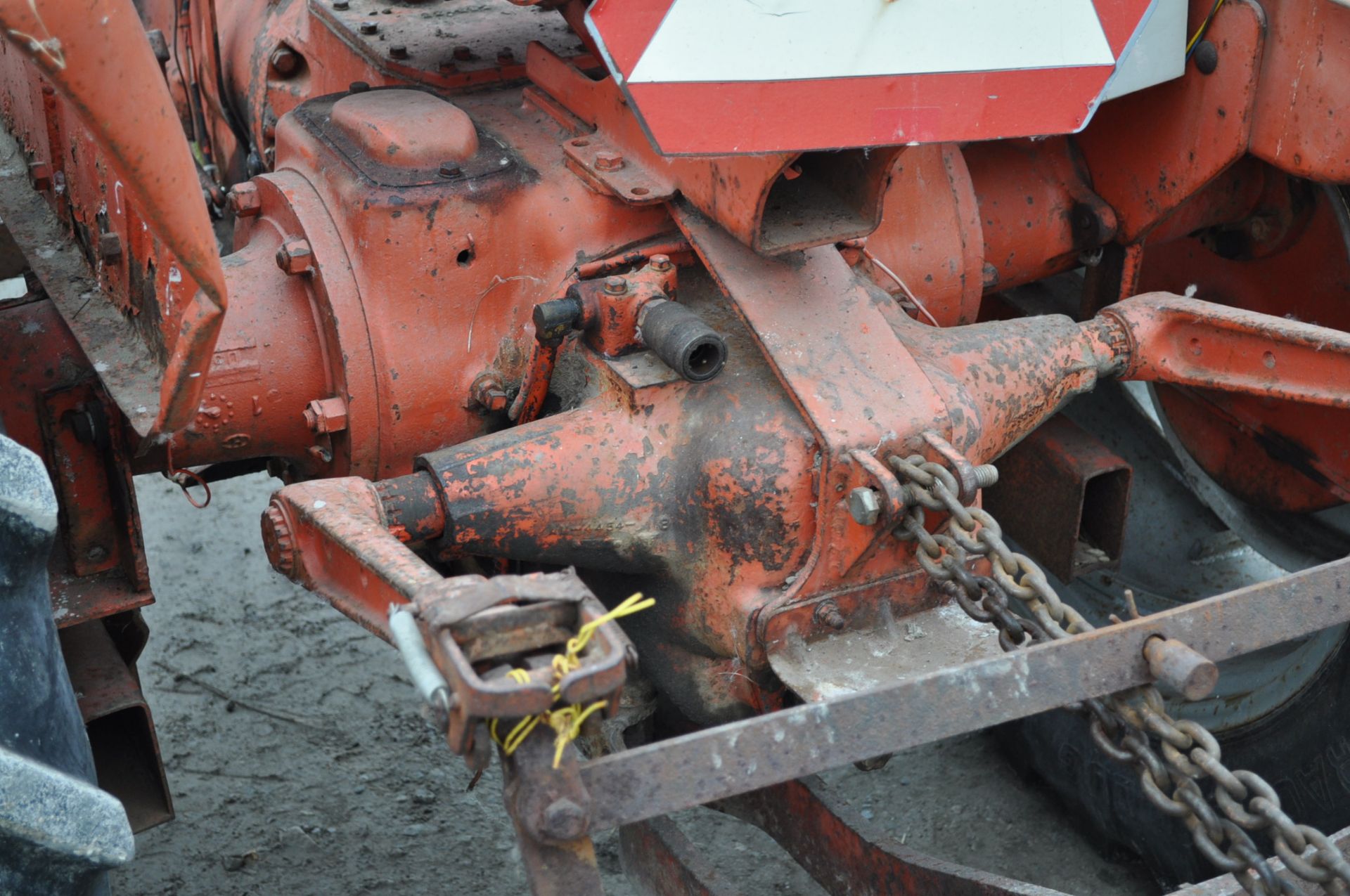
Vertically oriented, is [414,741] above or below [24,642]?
below

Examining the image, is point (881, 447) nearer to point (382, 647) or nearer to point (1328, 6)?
point (1328, 6)

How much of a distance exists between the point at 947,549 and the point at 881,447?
0.56 feet

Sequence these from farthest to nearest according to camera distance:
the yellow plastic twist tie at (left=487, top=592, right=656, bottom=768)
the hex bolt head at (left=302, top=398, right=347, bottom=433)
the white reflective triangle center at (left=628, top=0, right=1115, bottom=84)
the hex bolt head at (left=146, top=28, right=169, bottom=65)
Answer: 1. the hex bolt head at (left=146, top=28, right=169, bottom=65)
2. the hex bolt head at (left=302, top=398, right=347, bottom=433)
3. the white reflective triangle center at (left=628, top=0, right=1115, bottom=84)
4. the yellow plastic twist tie at (left=487, top=592, right=656, bottom=768)

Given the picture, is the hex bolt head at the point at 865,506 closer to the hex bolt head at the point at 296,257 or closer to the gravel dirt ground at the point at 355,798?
the hex bolt head at the point at 296,257

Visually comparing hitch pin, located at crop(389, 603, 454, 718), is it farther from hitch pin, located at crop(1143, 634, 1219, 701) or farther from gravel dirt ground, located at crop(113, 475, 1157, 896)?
gravel dirt ground, located at crop(113, 475, 1157, 896)

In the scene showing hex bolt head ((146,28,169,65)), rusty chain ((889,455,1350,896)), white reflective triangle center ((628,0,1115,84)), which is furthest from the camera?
hex bolt head ((146,28,169,65))

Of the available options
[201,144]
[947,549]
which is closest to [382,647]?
[201,144]

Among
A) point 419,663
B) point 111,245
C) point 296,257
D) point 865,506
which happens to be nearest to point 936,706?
point 865,506

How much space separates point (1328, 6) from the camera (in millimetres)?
2158

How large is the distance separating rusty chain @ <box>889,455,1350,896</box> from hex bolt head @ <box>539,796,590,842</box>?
2.02 ft

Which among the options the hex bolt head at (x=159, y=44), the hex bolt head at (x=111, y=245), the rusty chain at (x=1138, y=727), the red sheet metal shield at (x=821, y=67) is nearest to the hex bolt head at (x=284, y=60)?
the hex bolt head at (x=159, y=44)

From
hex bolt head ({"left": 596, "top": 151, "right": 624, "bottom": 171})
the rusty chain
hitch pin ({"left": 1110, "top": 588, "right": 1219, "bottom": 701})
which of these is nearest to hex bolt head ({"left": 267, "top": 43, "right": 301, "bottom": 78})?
hex bolt head ({"left": 596, "top": 151, "right": 624, "bottom": 171})

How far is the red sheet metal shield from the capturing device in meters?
1.77

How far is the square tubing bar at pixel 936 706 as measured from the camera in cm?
139
